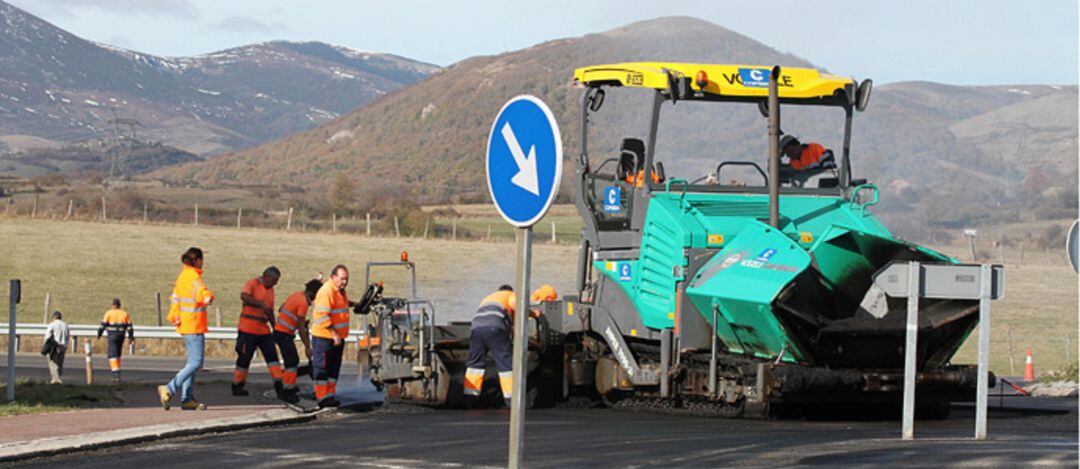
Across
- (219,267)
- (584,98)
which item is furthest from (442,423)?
(219,267)

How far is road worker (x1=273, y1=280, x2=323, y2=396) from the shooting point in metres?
18.5

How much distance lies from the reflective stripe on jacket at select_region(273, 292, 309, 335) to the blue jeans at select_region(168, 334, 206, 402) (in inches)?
70.9

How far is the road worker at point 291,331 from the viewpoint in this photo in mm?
18484

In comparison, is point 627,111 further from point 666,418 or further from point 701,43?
point 701,43

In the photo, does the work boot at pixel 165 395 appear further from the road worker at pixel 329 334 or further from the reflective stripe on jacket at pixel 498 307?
the reflective stripe on jacket at pixel 498 307

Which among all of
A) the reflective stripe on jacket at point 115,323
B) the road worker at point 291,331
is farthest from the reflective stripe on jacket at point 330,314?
the reflective stripe on jacket at point 115,323

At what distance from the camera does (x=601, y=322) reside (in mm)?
17250

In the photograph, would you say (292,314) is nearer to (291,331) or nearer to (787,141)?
(291,331)

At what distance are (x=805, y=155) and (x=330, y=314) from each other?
17.2 feet

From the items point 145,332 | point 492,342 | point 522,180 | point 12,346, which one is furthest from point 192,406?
point 145,332

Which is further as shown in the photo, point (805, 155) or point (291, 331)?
point (291, 331)

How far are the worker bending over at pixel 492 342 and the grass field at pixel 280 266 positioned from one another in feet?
61.5

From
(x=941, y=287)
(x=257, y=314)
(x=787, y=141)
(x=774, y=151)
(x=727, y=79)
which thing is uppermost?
(x=727, y=79)

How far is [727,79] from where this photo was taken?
1664cm
